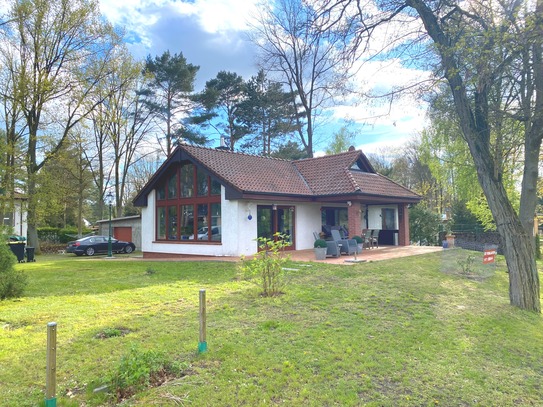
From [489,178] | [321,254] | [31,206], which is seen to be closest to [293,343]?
[489,178]

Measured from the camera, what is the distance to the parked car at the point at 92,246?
24047mm

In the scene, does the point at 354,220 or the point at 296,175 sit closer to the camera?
the point at 354,220

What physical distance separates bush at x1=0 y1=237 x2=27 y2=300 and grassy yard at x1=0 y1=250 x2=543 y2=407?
1.63 ft

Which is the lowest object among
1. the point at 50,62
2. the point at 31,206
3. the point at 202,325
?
the point at 202,325

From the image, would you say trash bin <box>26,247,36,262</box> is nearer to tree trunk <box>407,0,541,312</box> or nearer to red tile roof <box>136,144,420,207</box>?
red tile roof <box>136,144,420,207</box>

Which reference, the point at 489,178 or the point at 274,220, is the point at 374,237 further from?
the point at 489,178

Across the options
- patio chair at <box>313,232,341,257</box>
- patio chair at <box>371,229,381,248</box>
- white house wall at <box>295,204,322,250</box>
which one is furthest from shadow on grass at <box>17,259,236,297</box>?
patio chair at <box>371,229,381,248</box>

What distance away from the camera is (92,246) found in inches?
959

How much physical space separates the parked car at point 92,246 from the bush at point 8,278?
16845 millimetres

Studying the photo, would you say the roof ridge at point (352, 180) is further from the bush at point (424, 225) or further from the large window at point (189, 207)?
the bush at point (424, 225)

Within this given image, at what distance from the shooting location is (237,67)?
29938 millimetres

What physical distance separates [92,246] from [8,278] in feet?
56.5

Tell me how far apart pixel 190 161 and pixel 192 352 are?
1317 cm

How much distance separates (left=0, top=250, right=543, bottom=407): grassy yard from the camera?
151 inches
